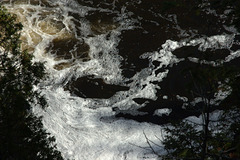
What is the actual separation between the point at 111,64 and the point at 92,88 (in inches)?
65.0

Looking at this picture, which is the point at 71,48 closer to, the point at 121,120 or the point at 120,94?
the point at 120,94

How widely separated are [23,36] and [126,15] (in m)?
5.61

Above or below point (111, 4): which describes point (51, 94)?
below

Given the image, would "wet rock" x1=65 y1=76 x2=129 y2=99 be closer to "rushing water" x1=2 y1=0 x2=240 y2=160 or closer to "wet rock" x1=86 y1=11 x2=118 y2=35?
"rushing water" x1=2 y1=0 x2=240 y2=160

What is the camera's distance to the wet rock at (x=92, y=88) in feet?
37.5

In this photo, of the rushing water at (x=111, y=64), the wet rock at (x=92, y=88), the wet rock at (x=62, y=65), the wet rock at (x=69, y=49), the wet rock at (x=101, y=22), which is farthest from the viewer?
the wet rock at (x=101, y=22)

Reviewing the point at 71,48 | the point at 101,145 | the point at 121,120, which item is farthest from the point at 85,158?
the point at 71,48

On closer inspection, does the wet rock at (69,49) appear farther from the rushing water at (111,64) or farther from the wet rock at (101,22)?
the wet rock at (101,22)

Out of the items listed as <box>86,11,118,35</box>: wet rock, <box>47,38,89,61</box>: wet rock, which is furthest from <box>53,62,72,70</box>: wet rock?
<box>86,11,118,35</box>: wet rock

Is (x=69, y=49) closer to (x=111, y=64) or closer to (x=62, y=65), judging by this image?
(x=62, y=65)

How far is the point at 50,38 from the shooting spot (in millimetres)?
14227

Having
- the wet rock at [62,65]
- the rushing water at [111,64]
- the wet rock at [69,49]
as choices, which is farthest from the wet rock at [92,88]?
the wet rock at [69,49]

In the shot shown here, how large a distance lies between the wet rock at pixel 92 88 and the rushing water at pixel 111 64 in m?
0.04

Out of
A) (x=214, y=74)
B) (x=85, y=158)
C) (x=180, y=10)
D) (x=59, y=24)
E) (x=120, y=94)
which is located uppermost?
(x=214, y=74)
